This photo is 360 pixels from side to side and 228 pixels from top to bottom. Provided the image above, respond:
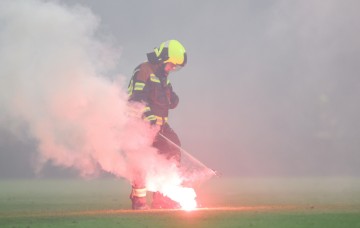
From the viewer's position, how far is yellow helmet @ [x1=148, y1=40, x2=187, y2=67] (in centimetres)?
1720

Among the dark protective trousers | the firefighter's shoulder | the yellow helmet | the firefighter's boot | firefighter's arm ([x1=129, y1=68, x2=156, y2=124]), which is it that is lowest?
the firefighter's boot

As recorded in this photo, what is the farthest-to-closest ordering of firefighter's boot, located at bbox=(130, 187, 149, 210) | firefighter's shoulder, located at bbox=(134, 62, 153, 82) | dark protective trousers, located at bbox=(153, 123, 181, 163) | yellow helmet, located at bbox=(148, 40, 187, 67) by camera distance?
dark protective trousers, located at bbox=(153, 123, 181, 163), yellow helmet, located at bbox=(148, 40, 187, 67), firefighter's shoulder, located at bbox=(134, 62, 153, 82), firefighter's boot, located at bbox=(130, 187, 149, 210)

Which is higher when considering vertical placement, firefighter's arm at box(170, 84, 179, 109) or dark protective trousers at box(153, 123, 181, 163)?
firefighter's arm at box(170, 84, 179, 109)

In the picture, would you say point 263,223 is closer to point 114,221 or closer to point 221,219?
point 221,219

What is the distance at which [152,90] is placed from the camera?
56.0ft

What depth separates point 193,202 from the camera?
17.0 metres

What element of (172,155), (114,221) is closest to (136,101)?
(172,155)

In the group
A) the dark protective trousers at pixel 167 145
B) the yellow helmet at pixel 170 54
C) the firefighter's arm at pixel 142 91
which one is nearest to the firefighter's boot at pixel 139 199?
the dark protective trousers at pixel 167 145

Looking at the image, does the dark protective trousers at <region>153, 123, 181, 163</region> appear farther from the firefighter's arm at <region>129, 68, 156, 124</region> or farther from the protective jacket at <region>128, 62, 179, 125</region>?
the firefighter's arm at <region>129, 68, 156, 124</region>

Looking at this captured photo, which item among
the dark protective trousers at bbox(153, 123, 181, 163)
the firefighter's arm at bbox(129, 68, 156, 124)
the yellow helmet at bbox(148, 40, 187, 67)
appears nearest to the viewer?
the firefighter's arm at bbox(129, 68, 156, 124)

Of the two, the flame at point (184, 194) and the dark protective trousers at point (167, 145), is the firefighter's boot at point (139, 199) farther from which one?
the dark protective trousers at point (167, 145)

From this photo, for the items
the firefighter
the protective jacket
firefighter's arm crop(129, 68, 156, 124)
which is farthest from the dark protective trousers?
firefighter's arm crop(129, 68, 156, 124)

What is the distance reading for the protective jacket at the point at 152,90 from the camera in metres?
16.7

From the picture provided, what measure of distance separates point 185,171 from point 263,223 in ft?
20.9
